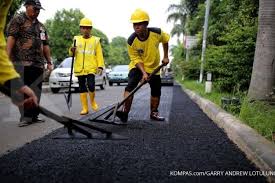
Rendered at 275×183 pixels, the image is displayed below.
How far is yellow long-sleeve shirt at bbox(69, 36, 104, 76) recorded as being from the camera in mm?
8656

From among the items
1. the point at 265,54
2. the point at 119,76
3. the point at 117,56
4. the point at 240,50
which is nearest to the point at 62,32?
the point at 119,76

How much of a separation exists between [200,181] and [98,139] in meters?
1.96

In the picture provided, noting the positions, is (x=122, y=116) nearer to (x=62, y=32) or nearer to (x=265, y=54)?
(x=265, y=54)

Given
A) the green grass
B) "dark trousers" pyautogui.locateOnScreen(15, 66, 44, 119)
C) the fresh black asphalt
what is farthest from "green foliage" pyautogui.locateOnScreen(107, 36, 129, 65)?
the fresh black asphalt

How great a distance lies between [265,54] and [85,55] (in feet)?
11.4

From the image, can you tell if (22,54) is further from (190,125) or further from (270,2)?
(270,2)

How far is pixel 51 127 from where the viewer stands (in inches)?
265

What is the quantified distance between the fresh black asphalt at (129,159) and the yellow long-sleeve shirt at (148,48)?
1.60m

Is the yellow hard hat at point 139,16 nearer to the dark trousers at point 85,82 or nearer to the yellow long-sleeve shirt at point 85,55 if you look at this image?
the yellow long-sleeve shirt at point 85,55

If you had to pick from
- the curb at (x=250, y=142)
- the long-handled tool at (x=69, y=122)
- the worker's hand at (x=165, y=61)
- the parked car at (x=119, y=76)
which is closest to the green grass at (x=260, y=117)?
the curb at (x=250, y=142)

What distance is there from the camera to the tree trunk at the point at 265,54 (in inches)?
304

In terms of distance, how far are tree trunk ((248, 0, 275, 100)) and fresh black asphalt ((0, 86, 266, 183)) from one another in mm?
2167

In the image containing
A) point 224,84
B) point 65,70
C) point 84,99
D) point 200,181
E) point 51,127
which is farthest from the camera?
point 65,70

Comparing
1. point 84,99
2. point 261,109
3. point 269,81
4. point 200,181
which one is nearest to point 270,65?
point 269,81
